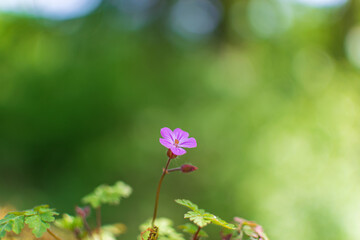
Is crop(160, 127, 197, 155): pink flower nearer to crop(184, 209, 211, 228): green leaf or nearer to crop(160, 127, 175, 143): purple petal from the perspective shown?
crop(160, 127, 175, 143): purple petal

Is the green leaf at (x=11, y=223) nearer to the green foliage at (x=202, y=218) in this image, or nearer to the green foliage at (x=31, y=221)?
the green foliage at (x=31, y=221)

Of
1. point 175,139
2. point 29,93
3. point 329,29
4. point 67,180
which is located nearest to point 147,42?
point 29,93

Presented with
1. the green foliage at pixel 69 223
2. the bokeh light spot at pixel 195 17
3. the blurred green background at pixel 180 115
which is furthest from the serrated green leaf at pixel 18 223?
the bokeh light spot at pixel 195 17

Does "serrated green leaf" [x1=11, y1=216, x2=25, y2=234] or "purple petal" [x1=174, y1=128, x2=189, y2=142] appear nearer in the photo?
"serrated green leaf" [x1=11, y1=216, x2=25, y2=234]

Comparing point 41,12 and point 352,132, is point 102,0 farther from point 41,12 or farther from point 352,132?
point 352,132

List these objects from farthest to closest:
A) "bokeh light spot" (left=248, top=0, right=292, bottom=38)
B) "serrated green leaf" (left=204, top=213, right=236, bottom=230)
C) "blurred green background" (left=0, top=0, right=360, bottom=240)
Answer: "bokeh light spot" (left=248, top=0, right=292, bottom=38), "blurred green background" (left=0, top=0, right=360, bottom=240), "serrated green leaf" (left=204, top=213, right=236, bottom=230)

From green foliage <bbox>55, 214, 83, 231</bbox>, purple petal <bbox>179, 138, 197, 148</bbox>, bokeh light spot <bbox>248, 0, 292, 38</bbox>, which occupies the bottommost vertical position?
green foliage <bbox>55, 214, 83, 231</bbox>

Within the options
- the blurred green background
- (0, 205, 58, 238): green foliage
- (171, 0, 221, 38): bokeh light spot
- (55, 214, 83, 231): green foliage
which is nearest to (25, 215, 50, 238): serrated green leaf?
(0, 205, 58, 238): green foliage
